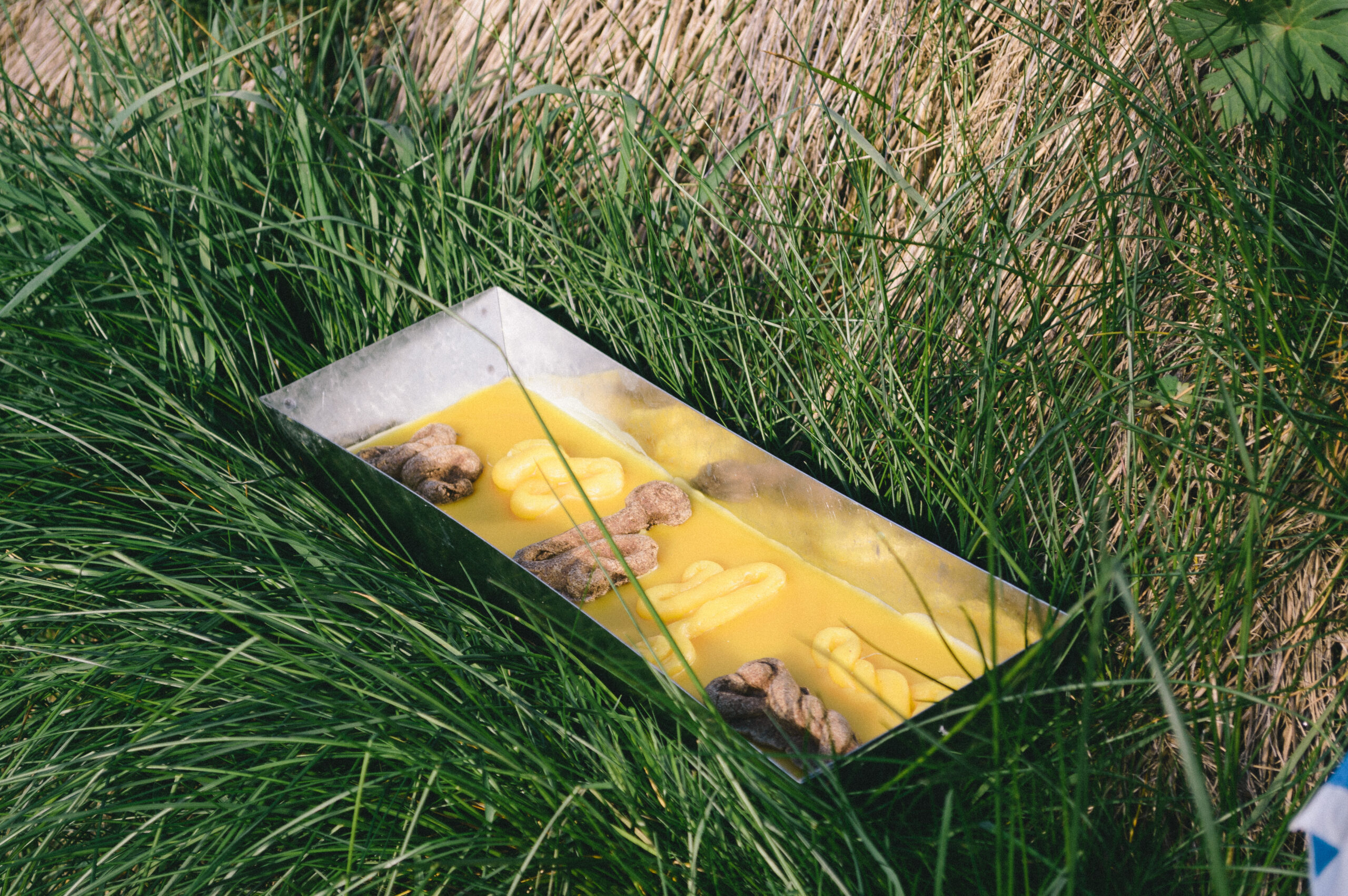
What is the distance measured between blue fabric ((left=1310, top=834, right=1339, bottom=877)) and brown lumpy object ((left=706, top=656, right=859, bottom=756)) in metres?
0.71

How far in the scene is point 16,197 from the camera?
253 centimetres

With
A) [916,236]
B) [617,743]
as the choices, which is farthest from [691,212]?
[617,743]

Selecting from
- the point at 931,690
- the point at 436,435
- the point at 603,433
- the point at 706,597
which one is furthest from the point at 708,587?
the point at 436,435

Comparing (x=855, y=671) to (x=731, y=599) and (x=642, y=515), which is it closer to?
(x=731, y=599)

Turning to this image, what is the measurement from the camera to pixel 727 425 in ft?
8.55

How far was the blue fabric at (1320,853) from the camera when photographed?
1.10m

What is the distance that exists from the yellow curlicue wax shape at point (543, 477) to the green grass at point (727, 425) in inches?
12.1

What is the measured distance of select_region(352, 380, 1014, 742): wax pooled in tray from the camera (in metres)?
1.91

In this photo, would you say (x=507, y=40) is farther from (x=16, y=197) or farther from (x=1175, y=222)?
(x=1175, y=222)

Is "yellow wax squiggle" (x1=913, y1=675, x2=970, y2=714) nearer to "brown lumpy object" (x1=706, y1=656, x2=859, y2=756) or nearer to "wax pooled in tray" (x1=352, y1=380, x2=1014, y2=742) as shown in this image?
"wax pooled in tray" (x1=352, y1=380, x2=1014, y2=742)

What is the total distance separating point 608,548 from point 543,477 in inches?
14.3

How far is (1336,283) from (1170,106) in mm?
543

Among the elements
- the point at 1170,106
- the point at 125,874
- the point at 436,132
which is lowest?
the point at 125,874

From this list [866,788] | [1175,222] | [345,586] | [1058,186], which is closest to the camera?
[866,788]
